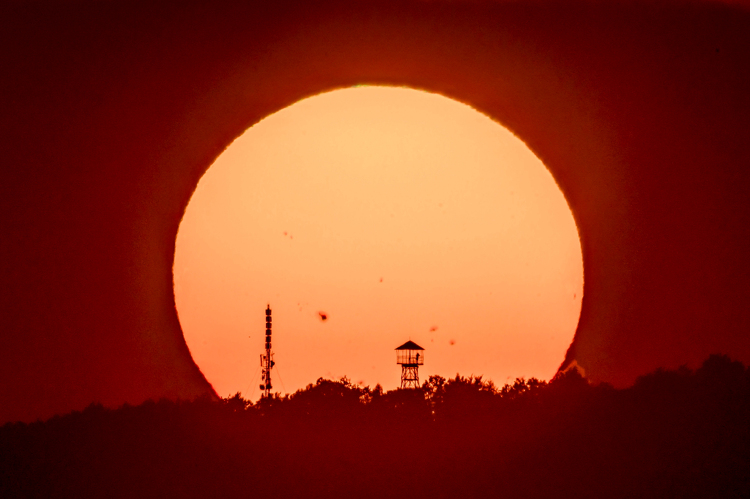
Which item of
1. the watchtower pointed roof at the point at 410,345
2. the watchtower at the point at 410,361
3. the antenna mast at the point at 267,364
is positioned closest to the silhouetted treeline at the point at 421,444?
the antenna mast at the point at 267,364

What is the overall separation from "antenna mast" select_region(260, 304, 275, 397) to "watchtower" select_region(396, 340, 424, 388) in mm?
1789

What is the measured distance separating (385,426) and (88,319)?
410 cm

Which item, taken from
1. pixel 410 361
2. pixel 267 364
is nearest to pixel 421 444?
pixel 410 361

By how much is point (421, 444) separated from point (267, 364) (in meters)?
2.55

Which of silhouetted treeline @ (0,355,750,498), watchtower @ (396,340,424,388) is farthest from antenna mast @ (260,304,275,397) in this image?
watchtower @ (396,340,424,388)

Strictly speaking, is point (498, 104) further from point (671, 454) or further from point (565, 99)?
point (671, 454)

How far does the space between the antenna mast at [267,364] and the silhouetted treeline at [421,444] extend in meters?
0.18

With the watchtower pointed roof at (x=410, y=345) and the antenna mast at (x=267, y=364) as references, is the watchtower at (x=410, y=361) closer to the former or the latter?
the watchtower pointed roof at (x=410, y=345)

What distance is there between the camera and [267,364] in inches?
438

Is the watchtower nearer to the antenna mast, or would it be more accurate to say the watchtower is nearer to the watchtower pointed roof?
the watchtower pointed roof

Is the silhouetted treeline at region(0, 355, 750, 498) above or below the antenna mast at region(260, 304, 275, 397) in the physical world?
below

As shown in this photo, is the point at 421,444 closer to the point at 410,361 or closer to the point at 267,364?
the point at 410,361

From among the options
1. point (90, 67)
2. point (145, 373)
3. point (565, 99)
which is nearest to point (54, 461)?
point (145, 373)

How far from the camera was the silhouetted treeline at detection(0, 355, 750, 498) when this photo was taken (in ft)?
31.3
